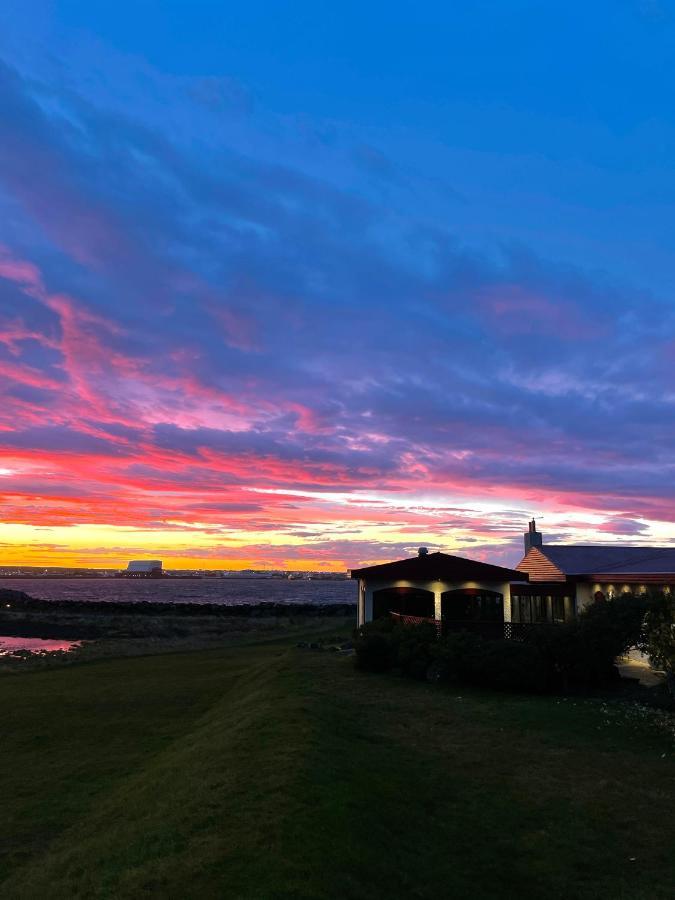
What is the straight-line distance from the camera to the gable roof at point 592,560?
2831 cm

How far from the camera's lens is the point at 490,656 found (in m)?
18.7

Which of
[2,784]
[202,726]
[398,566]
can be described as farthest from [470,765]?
[398,566]

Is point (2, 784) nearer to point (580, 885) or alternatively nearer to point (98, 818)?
point (98, 818)

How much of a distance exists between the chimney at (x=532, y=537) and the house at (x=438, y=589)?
11732 mm

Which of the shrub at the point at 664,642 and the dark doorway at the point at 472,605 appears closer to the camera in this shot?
the shrub at the point at 664,642

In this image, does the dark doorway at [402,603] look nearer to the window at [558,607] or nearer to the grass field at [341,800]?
the window at [558,607]

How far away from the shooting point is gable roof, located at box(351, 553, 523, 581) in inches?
1128

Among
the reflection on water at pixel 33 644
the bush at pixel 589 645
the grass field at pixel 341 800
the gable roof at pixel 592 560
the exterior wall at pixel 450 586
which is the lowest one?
the reflection on water at pixel 33 644

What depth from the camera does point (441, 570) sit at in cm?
2883

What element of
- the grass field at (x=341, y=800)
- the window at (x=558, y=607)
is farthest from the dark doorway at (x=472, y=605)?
the grass field at (x=341, y=800)

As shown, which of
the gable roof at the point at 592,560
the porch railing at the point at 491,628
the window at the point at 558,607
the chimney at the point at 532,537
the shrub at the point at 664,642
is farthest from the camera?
the chimney at the point at 532,537

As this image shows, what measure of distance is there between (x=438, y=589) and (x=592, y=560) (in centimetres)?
918

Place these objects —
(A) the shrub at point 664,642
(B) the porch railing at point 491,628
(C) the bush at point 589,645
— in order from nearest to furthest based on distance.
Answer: (A) the shrub at point 664,642 → (C) the bush at point 589,645 → (B) the porch railing at point 491,628

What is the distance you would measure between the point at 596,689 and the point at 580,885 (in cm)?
1257
